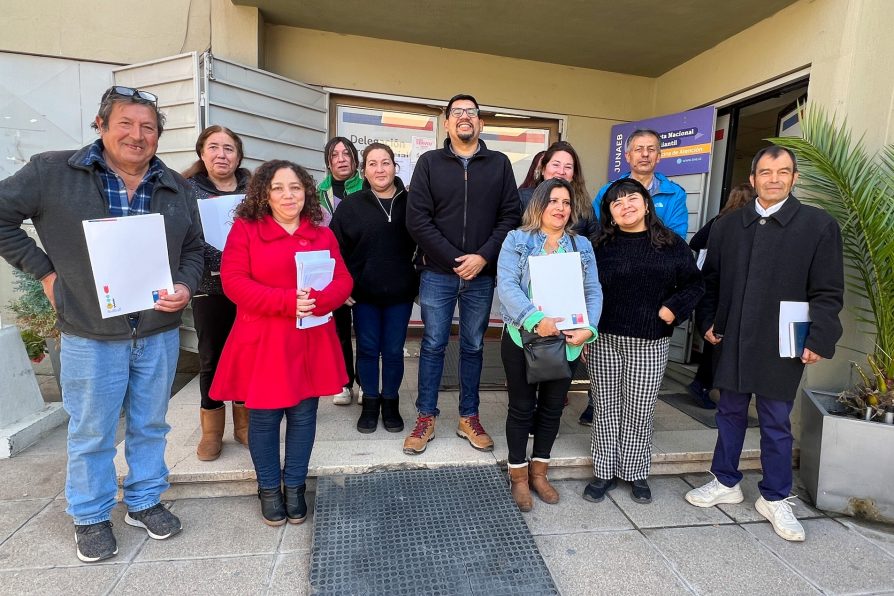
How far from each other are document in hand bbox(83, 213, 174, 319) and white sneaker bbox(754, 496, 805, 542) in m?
3.38

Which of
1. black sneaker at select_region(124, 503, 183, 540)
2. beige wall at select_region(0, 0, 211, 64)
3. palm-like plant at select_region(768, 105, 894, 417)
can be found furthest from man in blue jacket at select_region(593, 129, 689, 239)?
beige wall at select_region(0, 0, 211, 64)

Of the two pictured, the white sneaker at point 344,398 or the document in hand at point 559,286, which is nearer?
the document in hand at point 559,286

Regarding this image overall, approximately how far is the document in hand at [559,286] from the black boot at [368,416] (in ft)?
4.68

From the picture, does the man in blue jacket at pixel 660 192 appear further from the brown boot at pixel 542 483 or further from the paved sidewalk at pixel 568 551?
the paved sidewalk at pixel 568 551

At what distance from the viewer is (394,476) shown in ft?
9.28

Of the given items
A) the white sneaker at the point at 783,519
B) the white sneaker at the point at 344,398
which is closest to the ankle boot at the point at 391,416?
the white sneaker at the point at 344,398

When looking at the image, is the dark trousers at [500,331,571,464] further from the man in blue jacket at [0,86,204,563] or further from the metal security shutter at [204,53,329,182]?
the metal security shutter at [204,53,329,182]

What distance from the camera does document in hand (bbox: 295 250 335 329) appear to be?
Result: 219 cm

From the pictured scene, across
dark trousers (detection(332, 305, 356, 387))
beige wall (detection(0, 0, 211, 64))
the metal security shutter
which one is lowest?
dark trousers (detection(332, 305, 356, 387))

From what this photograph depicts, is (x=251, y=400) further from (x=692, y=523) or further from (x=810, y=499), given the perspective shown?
(x=810, y=499)

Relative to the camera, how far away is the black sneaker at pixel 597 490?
113 inches

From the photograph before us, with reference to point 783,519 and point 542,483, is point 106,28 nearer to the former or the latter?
point 542,483

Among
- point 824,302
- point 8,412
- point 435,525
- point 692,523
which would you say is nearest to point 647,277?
point 824,302

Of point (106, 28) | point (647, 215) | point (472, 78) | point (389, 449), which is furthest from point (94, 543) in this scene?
point (472, 78)
